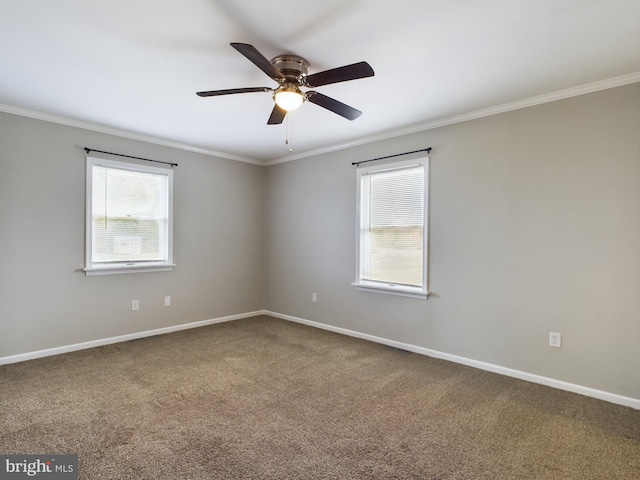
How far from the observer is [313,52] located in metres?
2.36

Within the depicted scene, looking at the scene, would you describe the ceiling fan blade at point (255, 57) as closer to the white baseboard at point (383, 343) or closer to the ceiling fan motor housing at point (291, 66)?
the ceiling fan motor housing at point (291, 66)

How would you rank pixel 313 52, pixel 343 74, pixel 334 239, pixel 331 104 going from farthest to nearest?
pixel 334 239 < pixel 331 104 < pixel 313 52 < pixel 343 74

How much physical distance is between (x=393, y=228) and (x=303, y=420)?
2421 mm

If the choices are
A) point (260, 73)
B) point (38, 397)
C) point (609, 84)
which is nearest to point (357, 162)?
point (260, 73)

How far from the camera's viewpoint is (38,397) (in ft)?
8.82

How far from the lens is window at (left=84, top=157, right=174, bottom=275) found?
3.98 meters

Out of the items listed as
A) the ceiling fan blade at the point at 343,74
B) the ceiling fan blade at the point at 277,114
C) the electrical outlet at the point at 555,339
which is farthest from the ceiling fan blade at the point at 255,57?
the electrical outlet at the point at 555,339

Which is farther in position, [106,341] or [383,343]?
[383,343]

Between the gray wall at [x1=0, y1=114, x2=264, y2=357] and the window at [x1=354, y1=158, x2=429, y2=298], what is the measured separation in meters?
2.08

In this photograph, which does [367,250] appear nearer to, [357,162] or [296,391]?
[357,162]

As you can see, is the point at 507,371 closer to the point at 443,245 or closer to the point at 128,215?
the point at 443,245

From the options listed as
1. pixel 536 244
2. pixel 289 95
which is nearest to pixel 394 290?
pixel 536 244

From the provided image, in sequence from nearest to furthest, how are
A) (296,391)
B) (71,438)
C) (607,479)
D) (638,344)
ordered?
(607,479)
(71,438)
(638,344)
(296,391)

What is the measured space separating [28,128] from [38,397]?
2.61 meters
